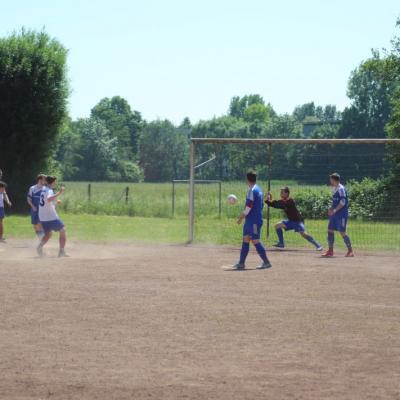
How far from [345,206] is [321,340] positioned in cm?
1078

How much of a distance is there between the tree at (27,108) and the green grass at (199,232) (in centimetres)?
512

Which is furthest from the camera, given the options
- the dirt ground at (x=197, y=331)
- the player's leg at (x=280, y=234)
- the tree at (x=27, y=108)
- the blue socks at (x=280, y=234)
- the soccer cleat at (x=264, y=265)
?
the tree at (x=27, y=108)

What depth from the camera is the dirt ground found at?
8.85 metres

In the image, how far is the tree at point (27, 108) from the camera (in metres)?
39.3

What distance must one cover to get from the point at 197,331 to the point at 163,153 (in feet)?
385

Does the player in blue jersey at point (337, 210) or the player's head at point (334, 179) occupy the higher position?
the player's head at point (334, 179)

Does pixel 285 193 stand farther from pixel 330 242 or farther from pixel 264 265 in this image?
pixel 264 265

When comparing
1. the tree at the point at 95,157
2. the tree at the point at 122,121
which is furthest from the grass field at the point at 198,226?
the tree at the point at 122,121

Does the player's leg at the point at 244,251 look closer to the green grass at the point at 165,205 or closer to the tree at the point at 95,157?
the green grass at the point at 165,205

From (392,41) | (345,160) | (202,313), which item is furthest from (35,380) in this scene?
(392,41)

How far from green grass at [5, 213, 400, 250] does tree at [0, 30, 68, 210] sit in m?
5.12

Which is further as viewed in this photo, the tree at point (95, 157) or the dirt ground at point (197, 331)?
the tree at point (95, 157)

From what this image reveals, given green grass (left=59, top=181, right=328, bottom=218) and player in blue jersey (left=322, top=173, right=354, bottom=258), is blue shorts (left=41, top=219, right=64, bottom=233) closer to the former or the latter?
player in blue jersey (left=322, top=173, right=354, bottom=258)

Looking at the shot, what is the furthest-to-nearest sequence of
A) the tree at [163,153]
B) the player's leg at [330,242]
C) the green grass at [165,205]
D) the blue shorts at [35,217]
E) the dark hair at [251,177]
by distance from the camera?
the tree at [163,153] < the green grass at [165,205] < the blue shorts at [35,217] < the player's leg at [330,242] < the dark hair at [251,177]
